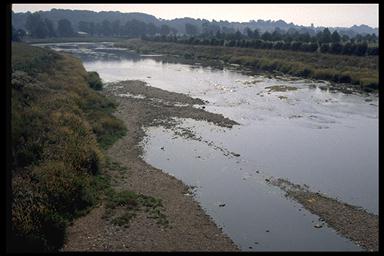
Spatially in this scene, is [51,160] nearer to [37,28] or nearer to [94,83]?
[94,83]

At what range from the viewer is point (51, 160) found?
1984 cm

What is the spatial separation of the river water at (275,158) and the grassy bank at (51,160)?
4591 millimetres

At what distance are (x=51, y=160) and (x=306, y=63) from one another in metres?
57.8

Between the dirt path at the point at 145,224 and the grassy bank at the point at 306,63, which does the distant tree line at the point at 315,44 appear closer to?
the grassy bank at the point at 306,63

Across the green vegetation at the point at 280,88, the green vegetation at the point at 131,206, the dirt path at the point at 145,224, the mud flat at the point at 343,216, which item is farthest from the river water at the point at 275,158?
the green vegetation at the point at 131,206

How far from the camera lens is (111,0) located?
6.11m

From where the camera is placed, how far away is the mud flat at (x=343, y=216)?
16.6 metres

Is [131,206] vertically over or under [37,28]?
under

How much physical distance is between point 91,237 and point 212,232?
5.00 m

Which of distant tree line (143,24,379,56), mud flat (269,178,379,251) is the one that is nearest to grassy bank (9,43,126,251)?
mud flat (269,178,379,251)

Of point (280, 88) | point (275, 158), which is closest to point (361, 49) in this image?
point (280, 88)

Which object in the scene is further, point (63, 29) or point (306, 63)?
point (63, 29)

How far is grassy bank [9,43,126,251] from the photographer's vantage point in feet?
48.2
